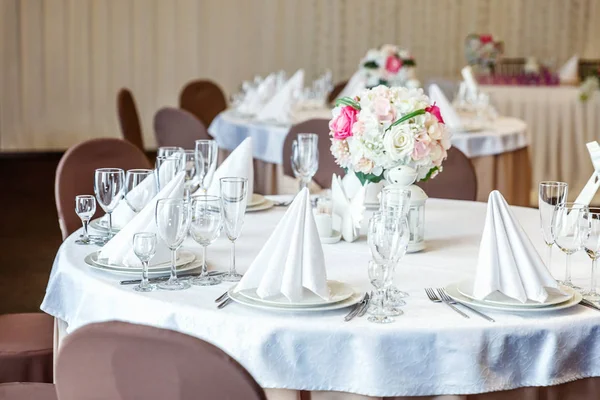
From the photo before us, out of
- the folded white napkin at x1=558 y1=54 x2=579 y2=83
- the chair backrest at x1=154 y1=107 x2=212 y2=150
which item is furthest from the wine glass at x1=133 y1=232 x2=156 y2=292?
the folded white napkin at x1=558 y1=54 x2=579 y2=83

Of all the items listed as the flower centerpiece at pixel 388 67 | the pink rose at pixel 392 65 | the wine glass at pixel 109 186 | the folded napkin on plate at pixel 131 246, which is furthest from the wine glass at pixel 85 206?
the pink rose at pixel 392 65

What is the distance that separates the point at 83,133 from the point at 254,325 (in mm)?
8458

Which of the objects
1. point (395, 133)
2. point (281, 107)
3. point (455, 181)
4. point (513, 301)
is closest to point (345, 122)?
point (395, 133)

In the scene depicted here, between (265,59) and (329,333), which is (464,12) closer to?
(265,59)

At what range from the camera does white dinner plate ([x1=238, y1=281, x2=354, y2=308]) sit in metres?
2.05

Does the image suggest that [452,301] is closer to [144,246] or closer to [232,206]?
[232,206]

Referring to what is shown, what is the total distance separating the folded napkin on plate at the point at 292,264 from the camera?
81.7 inches

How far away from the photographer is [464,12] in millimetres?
11570

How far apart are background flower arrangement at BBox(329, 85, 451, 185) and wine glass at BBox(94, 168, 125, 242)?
0.64 meters

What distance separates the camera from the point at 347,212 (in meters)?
2.71

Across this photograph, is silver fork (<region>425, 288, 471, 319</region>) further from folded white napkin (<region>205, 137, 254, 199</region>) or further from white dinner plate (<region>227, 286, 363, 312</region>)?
folded white napkin (<region>205, 137, 254, 199</region>)

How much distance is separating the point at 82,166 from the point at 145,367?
1.98 metres

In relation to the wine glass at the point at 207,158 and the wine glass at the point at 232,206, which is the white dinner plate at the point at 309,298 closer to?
the wine glass at the point at 232,206

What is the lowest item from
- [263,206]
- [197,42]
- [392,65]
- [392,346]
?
[392,346]
